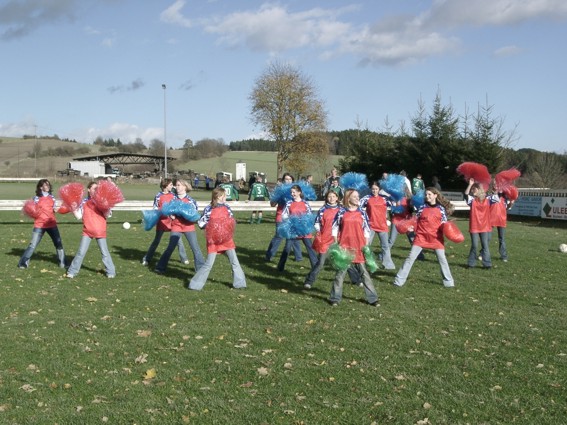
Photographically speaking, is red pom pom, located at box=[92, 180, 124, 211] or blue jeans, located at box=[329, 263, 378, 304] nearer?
blue jeans, located at box=[329, 263, 378, 304]

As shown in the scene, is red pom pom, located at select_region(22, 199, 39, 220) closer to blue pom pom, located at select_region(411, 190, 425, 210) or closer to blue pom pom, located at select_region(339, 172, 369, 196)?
blue pom pom, located at select_region(339, 172, 369, 196)

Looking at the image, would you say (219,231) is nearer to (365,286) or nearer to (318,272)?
(318,272)

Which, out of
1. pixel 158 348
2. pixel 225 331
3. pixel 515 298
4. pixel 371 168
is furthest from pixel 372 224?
pixel 371 168

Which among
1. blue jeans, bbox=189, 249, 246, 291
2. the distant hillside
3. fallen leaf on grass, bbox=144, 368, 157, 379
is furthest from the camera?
the distant hillside

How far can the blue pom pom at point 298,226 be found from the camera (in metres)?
11.5

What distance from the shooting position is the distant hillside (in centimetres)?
8794

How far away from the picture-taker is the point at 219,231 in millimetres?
9898

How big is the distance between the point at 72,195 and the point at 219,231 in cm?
342

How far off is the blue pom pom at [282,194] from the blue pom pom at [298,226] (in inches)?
40.8

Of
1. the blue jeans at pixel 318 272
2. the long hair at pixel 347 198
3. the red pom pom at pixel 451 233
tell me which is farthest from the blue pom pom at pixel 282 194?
the red pom pom at pixel 451 233

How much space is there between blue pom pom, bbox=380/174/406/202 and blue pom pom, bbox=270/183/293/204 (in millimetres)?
1968

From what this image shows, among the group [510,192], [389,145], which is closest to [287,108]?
[389,145]

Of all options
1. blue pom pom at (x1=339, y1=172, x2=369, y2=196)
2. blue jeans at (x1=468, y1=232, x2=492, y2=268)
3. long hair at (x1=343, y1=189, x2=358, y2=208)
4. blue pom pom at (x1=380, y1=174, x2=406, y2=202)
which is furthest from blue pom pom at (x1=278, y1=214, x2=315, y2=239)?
blue jeans at (x1=468, y1=232, x2=492, y2=268)

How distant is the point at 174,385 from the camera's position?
571 centimetres
